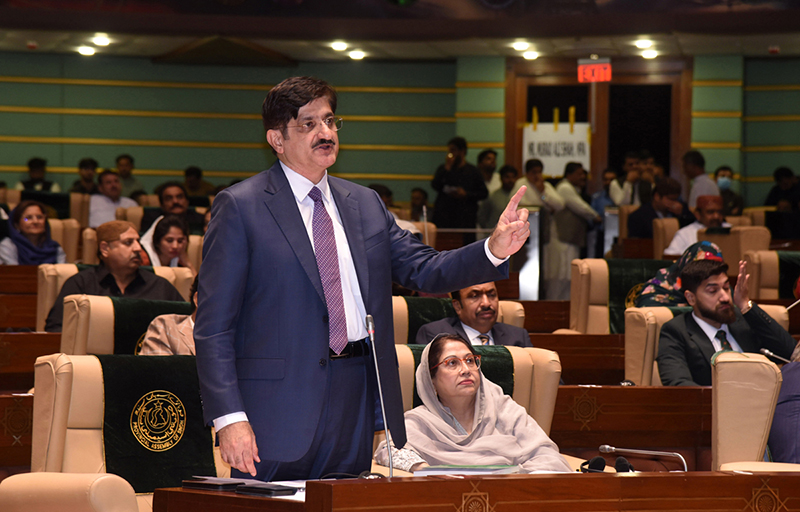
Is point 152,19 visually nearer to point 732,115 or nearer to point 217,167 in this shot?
point 217,167

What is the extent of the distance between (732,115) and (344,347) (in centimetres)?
909

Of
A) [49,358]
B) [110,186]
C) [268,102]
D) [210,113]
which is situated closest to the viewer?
[268,102]

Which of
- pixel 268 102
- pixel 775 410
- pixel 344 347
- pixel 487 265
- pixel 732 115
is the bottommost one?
pixel 775 410

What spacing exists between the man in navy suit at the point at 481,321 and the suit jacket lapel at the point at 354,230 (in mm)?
2049

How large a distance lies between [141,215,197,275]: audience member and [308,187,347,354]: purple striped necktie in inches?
138

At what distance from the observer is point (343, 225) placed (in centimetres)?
185

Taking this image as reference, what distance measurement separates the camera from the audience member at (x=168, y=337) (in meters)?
3.44

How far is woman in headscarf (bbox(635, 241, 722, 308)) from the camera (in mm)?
4707

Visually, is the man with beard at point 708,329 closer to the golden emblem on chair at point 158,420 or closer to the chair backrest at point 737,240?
the golden emblem on chair at point 158,420

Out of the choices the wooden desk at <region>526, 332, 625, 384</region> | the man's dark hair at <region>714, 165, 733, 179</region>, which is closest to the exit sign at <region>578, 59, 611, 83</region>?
A: the man's dark hair at <region>714, 165, 733, 179</region>

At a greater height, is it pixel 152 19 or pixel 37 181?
pixel 152 19

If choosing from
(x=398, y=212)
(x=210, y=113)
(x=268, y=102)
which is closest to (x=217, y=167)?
(x=210, y=113)

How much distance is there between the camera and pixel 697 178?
8.39 meters

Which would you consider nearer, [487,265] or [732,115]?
[487,265]
